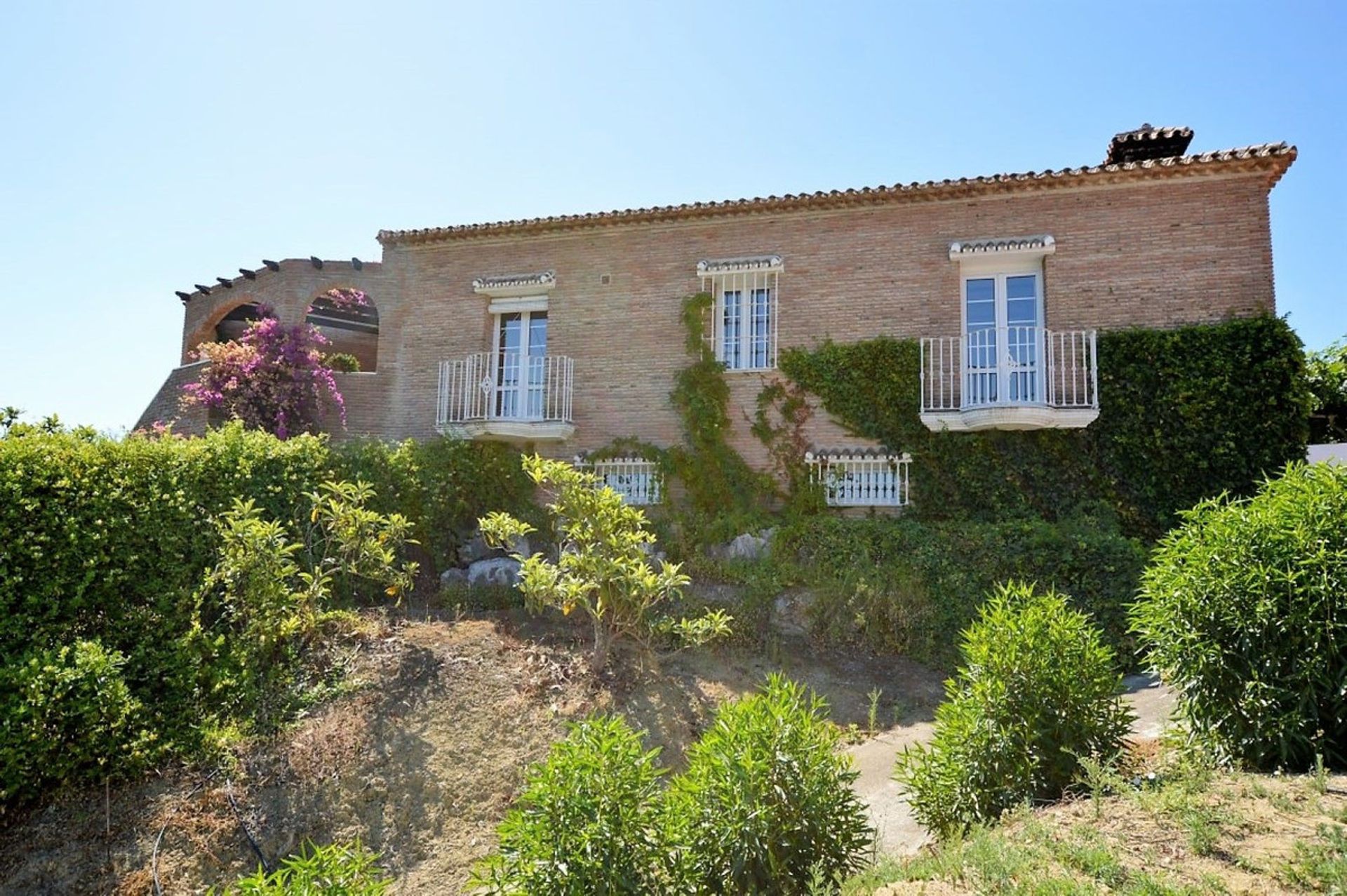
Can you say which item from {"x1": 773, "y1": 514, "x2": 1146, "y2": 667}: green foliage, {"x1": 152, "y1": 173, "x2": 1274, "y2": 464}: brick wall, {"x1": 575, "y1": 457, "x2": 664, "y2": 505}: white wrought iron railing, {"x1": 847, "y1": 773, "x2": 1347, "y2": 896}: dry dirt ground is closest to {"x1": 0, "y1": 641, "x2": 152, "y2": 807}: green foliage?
{"x1": 847, "y1": 773, "x2": 1347, "y2": 896}: dry dirt ground

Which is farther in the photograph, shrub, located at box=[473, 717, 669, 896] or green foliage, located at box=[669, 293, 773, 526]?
green foliage, located at box=[669, 293, 773, 526]

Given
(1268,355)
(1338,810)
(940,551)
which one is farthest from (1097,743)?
(1268,355)

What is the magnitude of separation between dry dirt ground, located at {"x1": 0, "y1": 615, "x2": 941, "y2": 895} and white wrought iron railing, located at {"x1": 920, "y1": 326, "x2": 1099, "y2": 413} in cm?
449

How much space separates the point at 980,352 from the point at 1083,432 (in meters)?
A: 1.78

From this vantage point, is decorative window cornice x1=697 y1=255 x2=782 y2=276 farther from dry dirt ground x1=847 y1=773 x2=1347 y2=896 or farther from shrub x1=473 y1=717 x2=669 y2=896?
shrub x1=473 y1=717 x2=669 y2=896

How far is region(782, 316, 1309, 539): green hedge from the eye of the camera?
413 inches

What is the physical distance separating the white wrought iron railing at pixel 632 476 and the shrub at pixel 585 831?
902 cm

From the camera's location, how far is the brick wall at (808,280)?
11219mm

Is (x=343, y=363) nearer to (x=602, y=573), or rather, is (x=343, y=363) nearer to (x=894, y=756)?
(x=602, y=573)

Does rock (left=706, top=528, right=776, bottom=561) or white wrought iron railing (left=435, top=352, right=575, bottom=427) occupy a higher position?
white wrought iron railing (left=435, top=352, right=575, bottom=427)

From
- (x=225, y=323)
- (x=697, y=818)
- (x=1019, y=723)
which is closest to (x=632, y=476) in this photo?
(x=1019, y=723)

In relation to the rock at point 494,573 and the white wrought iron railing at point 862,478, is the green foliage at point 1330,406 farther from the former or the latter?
the rock at point 494,573

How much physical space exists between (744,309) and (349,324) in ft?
38.0

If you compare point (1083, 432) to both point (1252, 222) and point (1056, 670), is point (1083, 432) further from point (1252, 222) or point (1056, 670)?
point (1056, 670)
